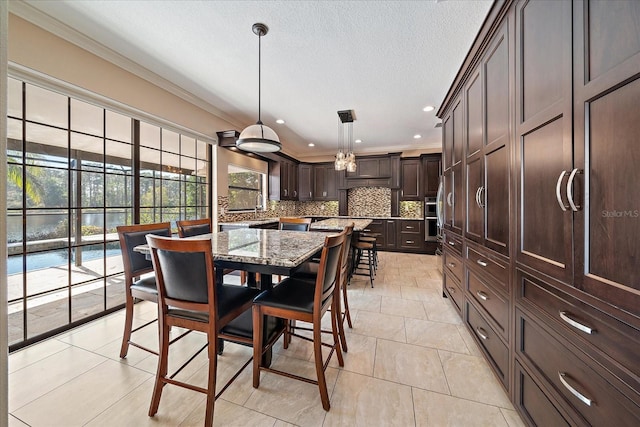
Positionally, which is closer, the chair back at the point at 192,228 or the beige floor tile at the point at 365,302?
the chair back at the point at 192,228

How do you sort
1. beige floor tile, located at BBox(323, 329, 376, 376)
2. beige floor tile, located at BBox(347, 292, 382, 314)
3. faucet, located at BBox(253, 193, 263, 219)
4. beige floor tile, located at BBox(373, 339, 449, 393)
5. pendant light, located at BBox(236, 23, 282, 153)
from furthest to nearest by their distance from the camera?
faucet, located at BBox(253, 193, 263, 219) → beige floor tile, located at BBox(347, 292, 382, 314) → pendant light, located at BBox(236, 23, 282, 153) → beige floor tile, located at BBox(323, 329, 376, 376) → beige floor tile, located at BBox(373, 339, 449, 393)

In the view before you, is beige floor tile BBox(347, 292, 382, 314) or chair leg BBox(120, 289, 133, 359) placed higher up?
chair leg BBox(120, 289, 133, 359)

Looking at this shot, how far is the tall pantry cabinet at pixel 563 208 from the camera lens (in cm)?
76

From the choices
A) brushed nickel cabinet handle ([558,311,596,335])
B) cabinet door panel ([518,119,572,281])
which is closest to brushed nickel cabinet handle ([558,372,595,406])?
brushed nickel cabinet handle ([558,311,596,335])

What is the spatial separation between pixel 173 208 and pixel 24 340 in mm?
1807

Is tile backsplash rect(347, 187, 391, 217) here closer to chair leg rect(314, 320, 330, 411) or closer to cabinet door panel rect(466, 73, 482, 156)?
cabinet door panel rect(466, 73, 482, 156)

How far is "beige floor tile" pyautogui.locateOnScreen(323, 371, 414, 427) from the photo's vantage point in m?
1.35

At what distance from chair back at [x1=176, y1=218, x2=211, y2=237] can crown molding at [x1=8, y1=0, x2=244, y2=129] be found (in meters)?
1.72

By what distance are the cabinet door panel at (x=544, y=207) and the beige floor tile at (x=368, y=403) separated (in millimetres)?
1081

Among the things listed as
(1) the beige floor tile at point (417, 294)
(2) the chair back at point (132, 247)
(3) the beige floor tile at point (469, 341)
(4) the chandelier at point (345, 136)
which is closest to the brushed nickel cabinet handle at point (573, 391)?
(3) the beige floor tile at point (469, 341)

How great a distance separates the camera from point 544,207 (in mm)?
1136

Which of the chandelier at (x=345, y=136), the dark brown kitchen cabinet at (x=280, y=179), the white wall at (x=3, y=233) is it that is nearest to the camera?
the white wall at (x=3, y=233)

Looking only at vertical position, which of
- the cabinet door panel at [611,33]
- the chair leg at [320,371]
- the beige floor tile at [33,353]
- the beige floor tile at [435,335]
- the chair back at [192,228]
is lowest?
the beige floor tile at [435,335]

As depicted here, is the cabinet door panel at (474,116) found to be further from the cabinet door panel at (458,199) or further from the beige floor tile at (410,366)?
the beige floor tile at (410,366)
